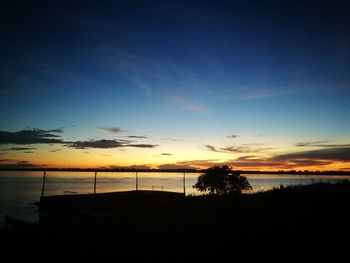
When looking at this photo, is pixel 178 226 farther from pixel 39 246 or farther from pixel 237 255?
pixel 39 246

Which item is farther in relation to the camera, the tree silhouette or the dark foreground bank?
the tree silhouette

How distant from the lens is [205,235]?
43.0ft

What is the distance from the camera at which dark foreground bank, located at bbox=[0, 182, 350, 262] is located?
10.6 m

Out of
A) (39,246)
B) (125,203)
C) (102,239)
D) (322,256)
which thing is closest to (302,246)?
(322,256)

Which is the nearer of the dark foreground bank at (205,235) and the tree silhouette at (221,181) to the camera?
the dark foreground bank at (205,235)

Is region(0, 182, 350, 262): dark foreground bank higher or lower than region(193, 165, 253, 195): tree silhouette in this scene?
lower

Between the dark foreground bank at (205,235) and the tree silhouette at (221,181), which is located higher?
the tree silhouette at (221,181)

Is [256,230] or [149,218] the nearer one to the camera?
[256,230]

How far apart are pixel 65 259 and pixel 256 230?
9.06 metres

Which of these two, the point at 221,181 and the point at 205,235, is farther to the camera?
the point at 221,181

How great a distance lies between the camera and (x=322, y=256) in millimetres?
9508

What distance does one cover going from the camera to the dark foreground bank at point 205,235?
417 inches

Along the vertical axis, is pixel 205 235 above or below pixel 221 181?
below

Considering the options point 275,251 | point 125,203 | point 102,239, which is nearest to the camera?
point 275,251
